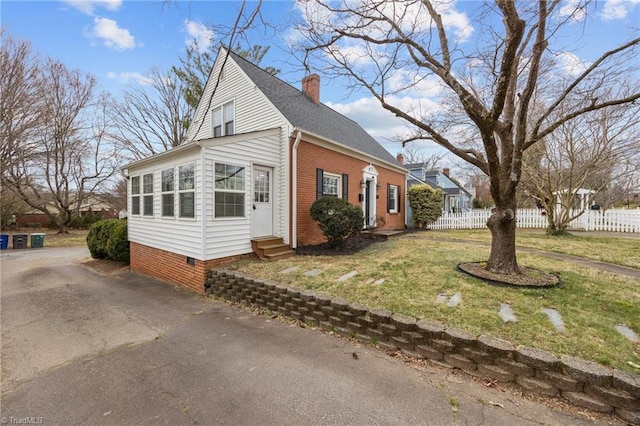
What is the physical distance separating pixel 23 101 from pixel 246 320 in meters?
19.9

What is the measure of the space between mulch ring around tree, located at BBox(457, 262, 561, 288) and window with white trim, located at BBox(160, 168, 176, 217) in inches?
269

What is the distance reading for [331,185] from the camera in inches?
383

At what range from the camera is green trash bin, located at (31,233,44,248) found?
1462 cm

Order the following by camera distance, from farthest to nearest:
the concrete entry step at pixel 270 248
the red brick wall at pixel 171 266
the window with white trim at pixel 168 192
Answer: the concrete entry step at pixel 270 248 < the window with white trim at pixel 168 192 < the red brick wall at pixel 171 266

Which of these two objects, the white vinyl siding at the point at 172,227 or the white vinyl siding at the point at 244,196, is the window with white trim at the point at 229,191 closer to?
the white vinyl siding at the point at 244,196

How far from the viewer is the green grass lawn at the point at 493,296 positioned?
A: 2857 millimetres

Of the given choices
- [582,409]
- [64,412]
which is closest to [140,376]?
[64,412]

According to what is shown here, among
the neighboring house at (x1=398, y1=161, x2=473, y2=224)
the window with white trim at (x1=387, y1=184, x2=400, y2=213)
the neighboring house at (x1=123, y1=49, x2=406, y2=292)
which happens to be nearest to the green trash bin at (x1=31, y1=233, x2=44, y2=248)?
the neighboring house at (x1=123, y1=49, x2=406, y2=292)

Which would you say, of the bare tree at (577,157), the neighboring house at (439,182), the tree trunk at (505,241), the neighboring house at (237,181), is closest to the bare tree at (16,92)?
the neighboring house at (237,181)

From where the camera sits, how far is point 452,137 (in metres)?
10.1

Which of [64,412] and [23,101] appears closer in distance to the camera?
[64,412]

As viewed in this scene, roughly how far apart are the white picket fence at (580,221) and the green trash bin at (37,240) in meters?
22.1

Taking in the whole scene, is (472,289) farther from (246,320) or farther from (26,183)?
(26,183)

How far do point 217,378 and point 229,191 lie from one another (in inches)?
167
